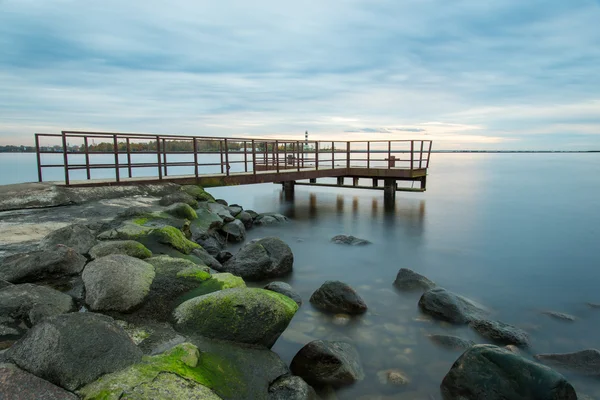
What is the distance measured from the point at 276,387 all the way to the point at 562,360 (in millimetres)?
3690

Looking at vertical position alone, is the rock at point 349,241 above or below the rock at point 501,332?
below

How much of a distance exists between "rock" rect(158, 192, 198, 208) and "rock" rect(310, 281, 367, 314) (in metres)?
5.68

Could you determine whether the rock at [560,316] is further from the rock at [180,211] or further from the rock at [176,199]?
the rock at [176,199]

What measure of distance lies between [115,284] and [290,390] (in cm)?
211

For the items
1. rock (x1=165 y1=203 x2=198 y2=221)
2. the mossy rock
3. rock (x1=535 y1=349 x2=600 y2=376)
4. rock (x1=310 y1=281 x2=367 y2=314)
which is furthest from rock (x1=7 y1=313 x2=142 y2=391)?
the mossy rock

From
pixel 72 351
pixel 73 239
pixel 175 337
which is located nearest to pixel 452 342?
pixel 175 337

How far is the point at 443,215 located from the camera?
17.8m

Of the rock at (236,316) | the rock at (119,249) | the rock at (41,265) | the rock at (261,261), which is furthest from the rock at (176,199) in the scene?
the rock at (236,316)

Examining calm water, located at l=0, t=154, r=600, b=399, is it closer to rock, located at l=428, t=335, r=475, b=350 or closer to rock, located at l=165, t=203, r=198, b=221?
rock, located at l=428, t=335, r=475, b=350

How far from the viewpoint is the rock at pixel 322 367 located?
4.23 m

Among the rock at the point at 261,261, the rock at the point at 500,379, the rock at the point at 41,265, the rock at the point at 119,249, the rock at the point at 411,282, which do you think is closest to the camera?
the rock at the point at 500,379

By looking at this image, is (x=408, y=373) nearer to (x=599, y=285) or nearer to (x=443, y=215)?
(x=599, y=285)

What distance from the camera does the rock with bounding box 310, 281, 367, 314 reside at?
6176mm

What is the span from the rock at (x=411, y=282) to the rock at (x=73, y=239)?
17.4 ft
